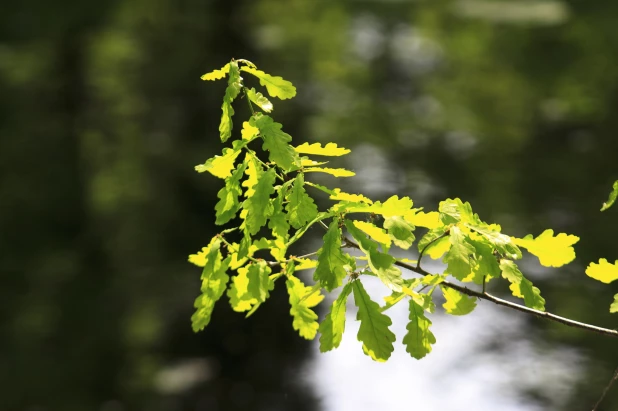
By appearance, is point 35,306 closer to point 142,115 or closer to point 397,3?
point 142,115

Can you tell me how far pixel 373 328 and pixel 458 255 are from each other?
0.15 metres

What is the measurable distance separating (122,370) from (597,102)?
17.3 feet

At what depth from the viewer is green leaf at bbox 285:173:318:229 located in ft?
3.63

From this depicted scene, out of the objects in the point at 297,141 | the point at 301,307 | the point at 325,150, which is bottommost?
the point at 297,141

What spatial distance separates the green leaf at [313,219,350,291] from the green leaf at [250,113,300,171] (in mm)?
114

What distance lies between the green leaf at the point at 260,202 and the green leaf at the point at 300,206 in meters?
0.03

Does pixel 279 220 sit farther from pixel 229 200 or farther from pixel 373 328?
pixel 373 328

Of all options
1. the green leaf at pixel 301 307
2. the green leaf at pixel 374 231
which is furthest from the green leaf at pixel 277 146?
the green leaf at pixel 301 307

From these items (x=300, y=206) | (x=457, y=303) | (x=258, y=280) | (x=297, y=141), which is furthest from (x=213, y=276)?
(x=297, y=141)

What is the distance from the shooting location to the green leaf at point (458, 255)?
3.43 feet

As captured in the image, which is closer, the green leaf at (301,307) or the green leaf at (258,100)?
the green leaf at (258,100)

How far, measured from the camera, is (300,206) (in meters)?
1.11

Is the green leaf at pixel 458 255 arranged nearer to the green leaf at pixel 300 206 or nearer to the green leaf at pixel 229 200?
the green leaf at pixel 300 206

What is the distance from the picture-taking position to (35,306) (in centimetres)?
432
